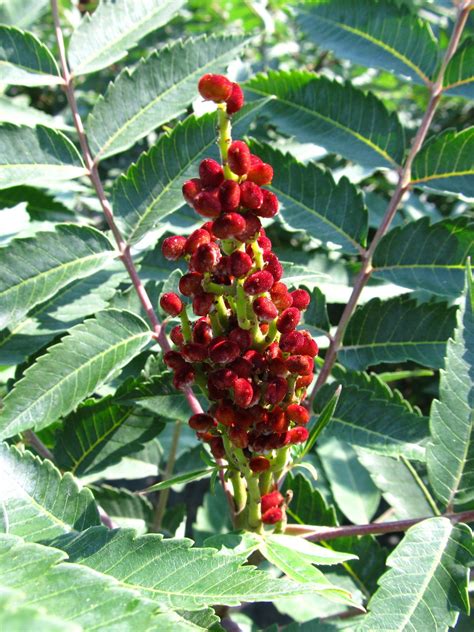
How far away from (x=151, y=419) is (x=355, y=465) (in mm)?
573

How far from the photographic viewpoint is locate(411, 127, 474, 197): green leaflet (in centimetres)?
132

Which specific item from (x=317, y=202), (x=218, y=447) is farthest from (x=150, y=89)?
(x=218, y=447)

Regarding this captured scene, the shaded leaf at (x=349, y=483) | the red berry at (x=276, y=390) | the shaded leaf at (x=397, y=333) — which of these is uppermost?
the red berry at (x=276, y=390)

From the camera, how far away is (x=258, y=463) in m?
1.02

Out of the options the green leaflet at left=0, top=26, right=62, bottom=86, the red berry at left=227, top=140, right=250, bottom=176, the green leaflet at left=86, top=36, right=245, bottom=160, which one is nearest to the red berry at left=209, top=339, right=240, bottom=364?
the red berry at left=227, top=140, right=250, bottom=176

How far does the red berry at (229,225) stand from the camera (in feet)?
2.77

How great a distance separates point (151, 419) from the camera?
53.1 inches

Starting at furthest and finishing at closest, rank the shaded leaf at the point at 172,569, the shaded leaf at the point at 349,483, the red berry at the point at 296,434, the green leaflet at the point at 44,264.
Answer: the shaded leaf at the point at 349,483 → the green leaflet at the point at 44,264 → the red berry at the point at 296,434 → the shaded leaf at the point at 172,569

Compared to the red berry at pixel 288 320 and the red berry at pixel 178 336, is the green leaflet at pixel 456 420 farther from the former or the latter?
the red berry at pixel 178 336

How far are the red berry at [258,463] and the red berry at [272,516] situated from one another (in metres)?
0.11

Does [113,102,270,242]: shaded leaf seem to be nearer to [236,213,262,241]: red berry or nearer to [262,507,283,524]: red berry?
[236,213,262,241]: red berry

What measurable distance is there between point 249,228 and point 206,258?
7cm

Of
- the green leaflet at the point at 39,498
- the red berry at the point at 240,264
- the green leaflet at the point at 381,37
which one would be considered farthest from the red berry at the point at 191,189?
the green leaflet at the point at 381,37

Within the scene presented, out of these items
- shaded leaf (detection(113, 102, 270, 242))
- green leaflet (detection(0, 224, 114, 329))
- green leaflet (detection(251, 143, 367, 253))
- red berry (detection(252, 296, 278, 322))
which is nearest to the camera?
red berry (detection(252, 296, 278, 322))
